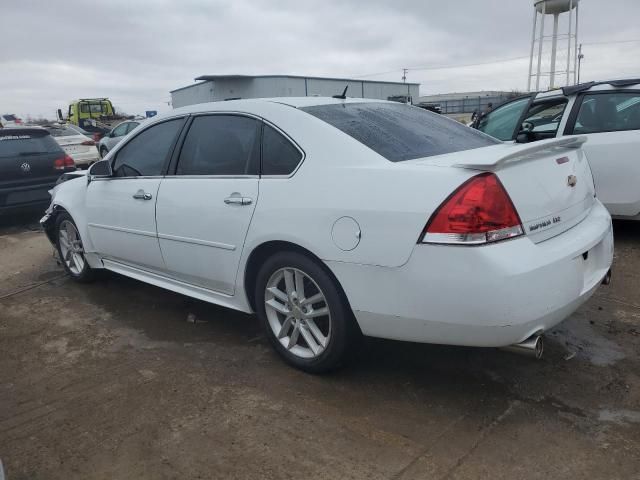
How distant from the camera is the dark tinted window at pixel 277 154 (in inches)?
120

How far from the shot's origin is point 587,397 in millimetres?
2793

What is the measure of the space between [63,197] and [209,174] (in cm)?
221

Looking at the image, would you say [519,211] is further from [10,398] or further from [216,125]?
[10,398]

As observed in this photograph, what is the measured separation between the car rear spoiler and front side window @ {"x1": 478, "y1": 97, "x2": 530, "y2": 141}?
3.36 metres

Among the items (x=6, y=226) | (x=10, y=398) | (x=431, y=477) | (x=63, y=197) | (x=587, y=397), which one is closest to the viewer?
(x=431, y=477)

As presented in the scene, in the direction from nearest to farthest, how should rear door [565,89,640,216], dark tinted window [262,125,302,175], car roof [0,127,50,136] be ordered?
dark tinted window [262,125,302,175]
rear door [565,89,640,216]
car roof [0,127,50,136]

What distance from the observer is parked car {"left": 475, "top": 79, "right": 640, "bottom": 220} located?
17.4ft

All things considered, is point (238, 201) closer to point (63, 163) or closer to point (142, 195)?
point (142, 195)

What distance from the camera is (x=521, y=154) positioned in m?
2.59

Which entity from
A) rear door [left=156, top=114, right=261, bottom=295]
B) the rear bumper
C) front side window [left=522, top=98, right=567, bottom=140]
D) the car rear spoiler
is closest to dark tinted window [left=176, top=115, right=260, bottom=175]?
rear door [left=156, top=114, right=261, bottom=295]

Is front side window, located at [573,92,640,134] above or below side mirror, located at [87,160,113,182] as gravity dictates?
above

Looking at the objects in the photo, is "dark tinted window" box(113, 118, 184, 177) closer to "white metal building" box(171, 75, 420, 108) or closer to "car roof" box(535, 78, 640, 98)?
"car roof" box(535, 78, 640, 98)

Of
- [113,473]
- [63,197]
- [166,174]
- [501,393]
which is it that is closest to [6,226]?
[63,197]

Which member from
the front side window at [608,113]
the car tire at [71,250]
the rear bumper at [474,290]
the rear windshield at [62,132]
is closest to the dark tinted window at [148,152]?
the car tire at [71,250]
